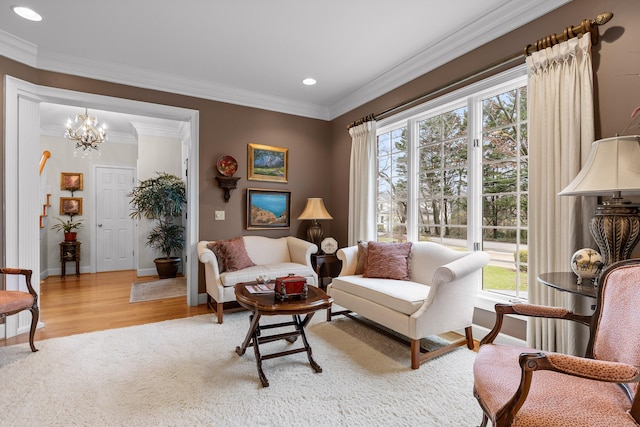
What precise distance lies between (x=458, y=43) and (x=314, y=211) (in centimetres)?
255

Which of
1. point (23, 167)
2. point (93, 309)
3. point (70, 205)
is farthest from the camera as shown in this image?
point (70, 205)

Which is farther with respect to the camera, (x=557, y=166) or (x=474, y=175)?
(x=474, y=175)

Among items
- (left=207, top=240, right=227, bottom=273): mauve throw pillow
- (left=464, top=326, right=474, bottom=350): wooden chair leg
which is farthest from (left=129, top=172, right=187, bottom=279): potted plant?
(left=464, top=326, right=474, bottom=350): wooden chair leg

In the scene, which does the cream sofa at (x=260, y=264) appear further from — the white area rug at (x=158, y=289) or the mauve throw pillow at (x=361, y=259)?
the white area rug at (x=158, y=289)

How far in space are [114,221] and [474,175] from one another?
6.56m

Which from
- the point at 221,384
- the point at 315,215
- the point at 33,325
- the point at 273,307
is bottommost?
the point at 221,384

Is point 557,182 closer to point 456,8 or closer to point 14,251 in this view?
point 456,8

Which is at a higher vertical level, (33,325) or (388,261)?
(388,261)

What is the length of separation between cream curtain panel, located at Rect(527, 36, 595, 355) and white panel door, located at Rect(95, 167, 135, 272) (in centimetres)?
687

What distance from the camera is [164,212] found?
5.71 m

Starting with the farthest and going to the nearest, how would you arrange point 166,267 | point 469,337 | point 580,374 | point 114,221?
point 114,221 < point 166,267 < point 469,337 < point 580,374

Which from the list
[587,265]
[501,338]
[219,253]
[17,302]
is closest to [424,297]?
[501,338]

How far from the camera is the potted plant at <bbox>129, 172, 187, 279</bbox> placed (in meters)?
5.56

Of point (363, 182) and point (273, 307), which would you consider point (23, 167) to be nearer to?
point (273, 307)
